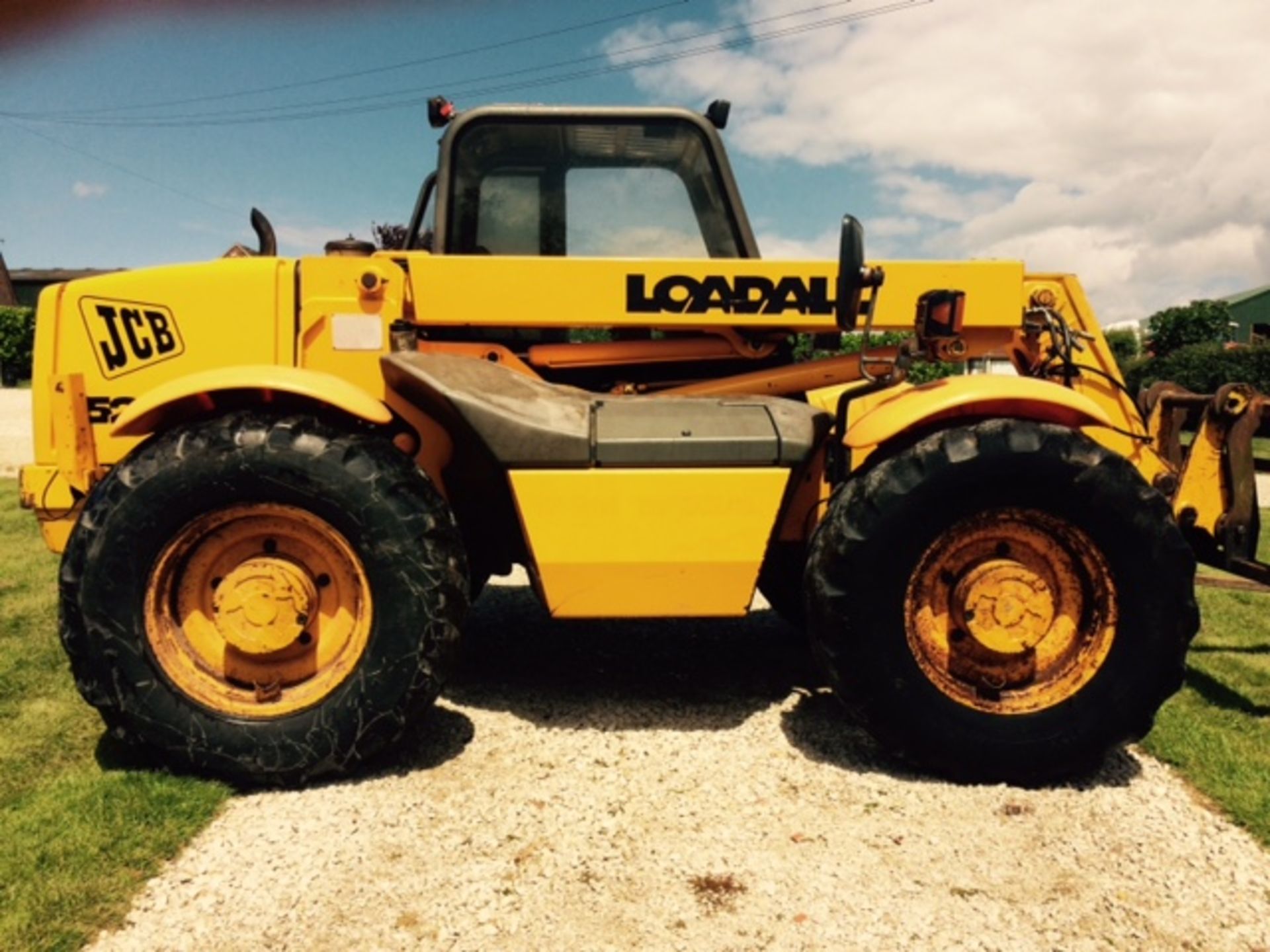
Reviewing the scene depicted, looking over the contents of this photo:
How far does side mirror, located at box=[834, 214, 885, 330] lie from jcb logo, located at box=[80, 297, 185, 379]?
2.51 metres

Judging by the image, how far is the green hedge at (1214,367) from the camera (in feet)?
63.1

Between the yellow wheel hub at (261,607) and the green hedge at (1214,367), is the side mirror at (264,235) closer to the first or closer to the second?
the yellow wheel hub at (261,607)

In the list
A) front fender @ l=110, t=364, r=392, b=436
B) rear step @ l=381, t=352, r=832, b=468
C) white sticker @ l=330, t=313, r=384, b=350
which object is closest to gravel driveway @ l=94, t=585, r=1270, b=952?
rear step @ l=381, t=352, r=832, b=468

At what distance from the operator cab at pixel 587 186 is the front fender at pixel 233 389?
938 mm

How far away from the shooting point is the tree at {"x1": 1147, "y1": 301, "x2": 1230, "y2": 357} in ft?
99.3

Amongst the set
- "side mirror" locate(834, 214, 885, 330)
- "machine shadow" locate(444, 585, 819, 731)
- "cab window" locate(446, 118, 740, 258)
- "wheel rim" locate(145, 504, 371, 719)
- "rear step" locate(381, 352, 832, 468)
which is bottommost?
"machine shadow" locate(444, 585, 819, 731)

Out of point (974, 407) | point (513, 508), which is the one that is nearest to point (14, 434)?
point (513, 508)

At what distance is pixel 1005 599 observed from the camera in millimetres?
3238

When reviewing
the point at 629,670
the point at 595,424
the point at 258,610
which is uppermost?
the point at 595,424

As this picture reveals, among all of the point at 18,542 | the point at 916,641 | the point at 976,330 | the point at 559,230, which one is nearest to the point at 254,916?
the point at 916,641

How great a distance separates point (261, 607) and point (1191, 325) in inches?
1327

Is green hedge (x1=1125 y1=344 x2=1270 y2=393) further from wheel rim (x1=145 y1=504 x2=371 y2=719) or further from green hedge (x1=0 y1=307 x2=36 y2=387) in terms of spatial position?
green hedge (x1=0 y1=307 x2=36 y2=387)

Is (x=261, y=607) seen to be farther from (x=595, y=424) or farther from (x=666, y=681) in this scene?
(x=666, y=681)

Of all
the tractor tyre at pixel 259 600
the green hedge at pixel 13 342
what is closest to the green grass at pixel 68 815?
the tractor tyre at pixel 259 600
